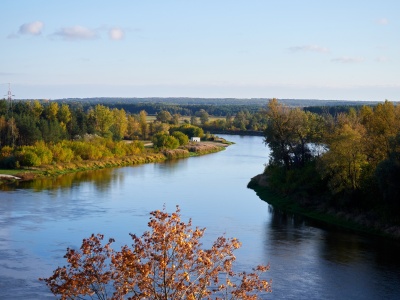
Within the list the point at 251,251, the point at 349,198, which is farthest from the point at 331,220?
the point at 251,251

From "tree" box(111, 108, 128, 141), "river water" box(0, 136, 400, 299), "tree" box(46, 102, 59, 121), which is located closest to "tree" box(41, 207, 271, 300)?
"river water" box(0, 136, 400, 299)

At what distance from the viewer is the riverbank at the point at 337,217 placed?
1059 inches

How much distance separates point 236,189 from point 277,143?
4.27 meters

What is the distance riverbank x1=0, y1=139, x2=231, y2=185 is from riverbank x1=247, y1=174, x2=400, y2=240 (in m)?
18.7

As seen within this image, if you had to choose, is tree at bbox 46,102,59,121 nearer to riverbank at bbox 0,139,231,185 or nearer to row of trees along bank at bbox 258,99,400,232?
riverbank at bbox 0,139,231,185

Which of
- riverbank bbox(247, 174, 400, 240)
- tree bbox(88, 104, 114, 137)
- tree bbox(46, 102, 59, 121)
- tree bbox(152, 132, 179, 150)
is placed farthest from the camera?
tree bbox(88, 104, 114, 137)

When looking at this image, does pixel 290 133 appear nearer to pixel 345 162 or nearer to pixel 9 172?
pixel 345 162

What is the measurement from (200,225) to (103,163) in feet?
97.9

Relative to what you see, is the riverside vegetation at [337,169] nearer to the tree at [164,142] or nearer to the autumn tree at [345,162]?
the autumn tree at [345,162]

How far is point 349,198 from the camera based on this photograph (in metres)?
30.1

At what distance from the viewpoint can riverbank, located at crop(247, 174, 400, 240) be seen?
88.3 ft

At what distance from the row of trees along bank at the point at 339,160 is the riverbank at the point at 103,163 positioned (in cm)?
1846

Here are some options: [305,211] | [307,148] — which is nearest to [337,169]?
[305,211]

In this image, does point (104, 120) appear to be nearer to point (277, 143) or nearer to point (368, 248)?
point (277, 143)
